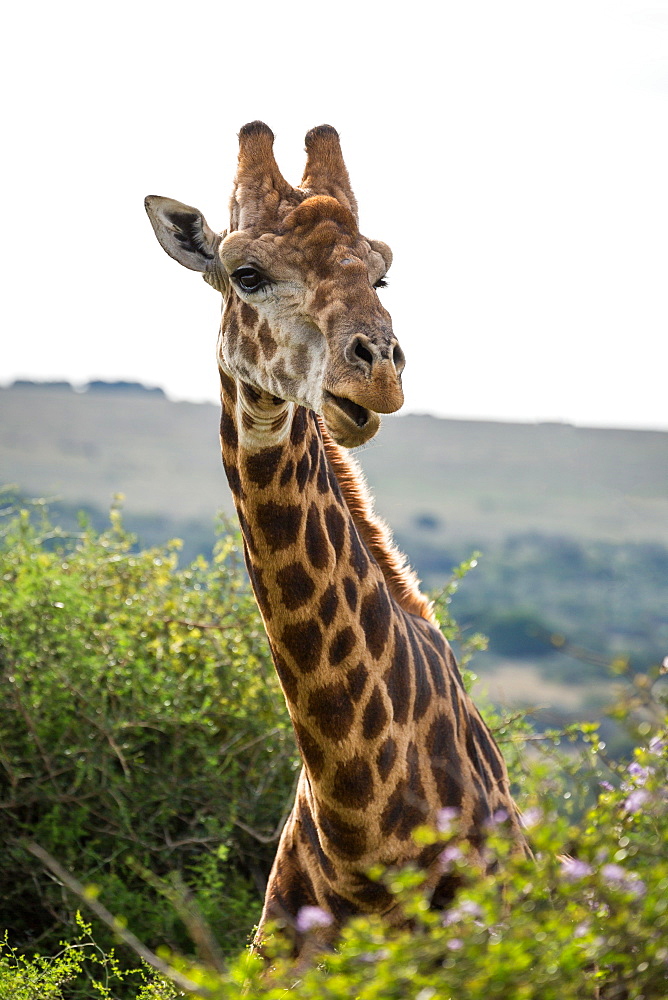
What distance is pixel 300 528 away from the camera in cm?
309

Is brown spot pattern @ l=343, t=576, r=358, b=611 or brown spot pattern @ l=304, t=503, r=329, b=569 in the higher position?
brown spot pattern @ l=304, t=503, r=329, b=569

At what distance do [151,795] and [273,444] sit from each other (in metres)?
2.72

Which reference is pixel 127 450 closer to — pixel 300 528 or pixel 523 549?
pixel 523 549

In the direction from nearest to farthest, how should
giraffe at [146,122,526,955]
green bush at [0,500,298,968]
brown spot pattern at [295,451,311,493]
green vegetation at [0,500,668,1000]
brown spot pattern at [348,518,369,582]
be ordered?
giraffe at [146,122,526,955], brown spot pattern at [295,451,311,493], brown spot pattern at [348,518,369,582], green vegetation at [0,500,668,1000], green bush at [0,500,298,968]

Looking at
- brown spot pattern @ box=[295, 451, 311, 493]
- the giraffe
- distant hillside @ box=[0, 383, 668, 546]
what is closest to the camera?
the giraffe

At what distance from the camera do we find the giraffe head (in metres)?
2.66

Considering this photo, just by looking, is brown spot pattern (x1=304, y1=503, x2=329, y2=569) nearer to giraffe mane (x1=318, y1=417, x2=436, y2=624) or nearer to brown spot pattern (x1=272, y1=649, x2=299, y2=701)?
brown spot pattern (x1=272, y1=649, x2=299, y2=701)

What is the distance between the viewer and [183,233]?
3.33m

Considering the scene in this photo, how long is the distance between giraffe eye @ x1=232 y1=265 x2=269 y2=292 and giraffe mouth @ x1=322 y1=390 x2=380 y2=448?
18.6 inches

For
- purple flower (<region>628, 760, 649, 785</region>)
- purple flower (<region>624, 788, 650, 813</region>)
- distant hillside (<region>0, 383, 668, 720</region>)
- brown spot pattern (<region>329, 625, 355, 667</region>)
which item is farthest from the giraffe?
distant hillside (<region>0, 383, 668, 720</region>)

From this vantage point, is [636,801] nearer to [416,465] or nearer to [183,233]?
[183,233]

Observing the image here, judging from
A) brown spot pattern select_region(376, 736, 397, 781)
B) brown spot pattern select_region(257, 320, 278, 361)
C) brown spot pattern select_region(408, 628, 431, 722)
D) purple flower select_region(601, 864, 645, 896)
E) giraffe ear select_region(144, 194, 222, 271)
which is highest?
giraffe ear select_region(144, 194, 222, 271)

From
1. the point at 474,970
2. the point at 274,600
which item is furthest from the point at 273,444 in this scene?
the point at 474,970

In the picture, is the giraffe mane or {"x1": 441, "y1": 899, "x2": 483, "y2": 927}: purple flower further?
the giraffe mane
